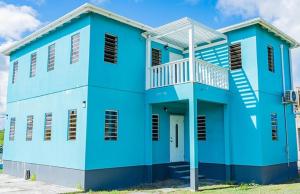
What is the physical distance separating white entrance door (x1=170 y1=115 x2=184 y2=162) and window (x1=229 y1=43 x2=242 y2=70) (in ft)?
12.7

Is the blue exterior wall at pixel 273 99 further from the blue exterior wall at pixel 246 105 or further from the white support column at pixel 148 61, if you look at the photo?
the white support column at pixel 148 61

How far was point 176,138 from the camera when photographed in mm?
15680

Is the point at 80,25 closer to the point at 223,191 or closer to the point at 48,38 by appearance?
the point at 48,38

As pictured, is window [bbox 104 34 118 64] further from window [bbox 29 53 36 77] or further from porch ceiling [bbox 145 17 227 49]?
window [bbox 29 53 36 77]

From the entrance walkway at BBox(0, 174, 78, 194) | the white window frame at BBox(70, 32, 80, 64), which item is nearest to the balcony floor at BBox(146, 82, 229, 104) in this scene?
the white window frame at BBox(70, 32, 80, 64)

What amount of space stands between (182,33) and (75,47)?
196 inches

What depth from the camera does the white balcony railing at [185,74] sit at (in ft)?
42.1

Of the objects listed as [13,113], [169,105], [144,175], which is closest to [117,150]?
[144,175]

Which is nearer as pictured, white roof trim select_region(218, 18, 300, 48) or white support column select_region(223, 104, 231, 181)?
white roof trim select_region(218, 18, 300, 48)

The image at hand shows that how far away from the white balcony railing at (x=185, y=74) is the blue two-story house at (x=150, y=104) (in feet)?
0.16

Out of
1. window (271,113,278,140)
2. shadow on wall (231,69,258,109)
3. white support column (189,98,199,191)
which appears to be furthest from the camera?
window (271,113,278,140)

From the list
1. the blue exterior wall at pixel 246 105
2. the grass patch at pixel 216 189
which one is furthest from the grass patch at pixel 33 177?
the blue exterior wall at pixel 246 105

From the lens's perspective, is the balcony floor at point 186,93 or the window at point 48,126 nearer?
the balcony floor at point 186,93

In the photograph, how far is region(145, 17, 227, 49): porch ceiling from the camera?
12781mm
